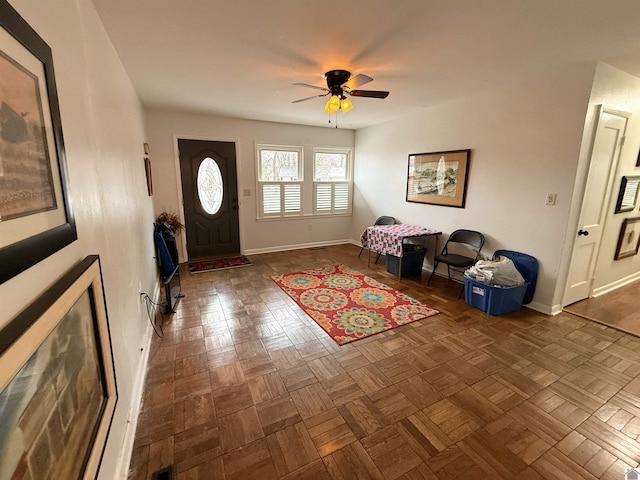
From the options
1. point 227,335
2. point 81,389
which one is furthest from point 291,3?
point 227,335

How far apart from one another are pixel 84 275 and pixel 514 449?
7.24 feet

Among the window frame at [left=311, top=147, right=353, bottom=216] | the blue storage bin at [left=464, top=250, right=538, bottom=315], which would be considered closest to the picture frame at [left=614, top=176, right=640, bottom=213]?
the blue storage bin at [left=464, top=250, right=538, bottom=315]

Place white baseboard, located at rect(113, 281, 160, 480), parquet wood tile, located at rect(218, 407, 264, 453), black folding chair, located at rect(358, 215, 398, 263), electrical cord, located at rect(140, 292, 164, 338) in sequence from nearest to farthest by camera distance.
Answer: white baseboard, located at rect(113, 281, 160, 480) → parquet wood tile, located at rect(218, 407, 264, 453) → electrical cord, located at rect(140, 292, 164, 338) → black folding chair, located at rect(358, 215, 398, 263)

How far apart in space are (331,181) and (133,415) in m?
4.92

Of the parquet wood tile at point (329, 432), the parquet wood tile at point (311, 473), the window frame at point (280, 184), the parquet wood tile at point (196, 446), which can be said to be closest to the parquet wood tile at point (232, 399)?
the parquet wood tile at point (196, 446)

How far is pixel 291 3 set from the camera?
1.69 metres

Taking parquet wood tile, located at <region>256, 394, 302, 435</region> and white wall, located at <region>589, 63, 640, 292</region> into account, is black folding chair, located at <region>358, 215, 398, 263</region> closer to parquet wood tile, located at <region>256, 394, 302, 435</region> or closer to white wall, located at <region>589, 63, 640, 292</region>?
white wall, located at <region>589, 63, 640, 292</region>

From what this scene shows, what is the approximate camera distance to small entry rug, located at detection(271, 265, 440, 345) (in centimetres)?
280

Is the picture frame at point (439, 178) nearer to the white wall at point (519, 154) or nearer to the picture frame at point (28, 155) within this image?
the white wall at point (519, 154)

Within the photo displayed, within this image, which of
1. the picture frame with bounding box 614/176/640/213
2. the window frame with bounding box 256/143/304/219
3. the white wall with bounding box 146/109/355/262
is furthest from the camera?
the window frame with bounding box 256/143/304/219

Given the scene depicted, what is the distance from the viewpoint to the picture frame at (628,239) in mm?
3428

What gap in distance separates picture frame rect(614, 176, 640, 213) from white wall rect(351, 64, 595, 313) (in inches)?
40.2

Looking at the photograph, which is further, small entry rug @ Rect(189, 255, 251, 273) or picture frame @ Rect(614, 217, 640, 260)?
small entry rug @ Rect(189, 255, 251, 273)

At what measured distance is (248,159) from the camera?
5.01 meters
